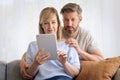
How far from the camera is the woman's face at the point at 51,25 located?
5.57ft

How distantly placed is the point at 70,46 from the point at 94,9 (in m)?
1.07

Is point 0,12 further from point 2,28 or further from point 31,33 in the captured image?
point 31,33

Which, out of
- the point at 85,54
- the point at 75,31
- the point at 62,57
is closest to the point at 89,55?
the point at 85,54

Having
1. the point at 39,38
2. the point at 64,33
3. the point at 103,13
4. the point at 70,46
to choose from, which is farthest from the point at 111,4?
the point at 39,38

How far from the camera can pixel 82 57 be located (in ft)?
6.23

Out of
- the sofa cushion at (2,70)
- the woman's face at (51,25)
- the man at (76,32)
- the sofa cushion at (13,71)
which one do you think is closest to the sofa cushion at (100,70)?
the man at (76,32)

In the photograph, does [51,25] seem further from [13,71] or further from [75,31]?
[13,71]

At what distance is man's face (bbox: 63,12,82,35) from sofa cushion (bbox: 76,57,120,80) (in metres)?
0.40

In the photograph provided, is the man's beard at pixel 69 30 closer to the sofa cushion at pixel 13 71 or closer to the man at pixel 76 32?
the man at pixel 76 32

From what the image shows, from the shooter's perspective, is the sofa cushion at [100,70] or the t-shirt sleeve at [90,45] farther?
the t-shirt sleeve at [90,45]

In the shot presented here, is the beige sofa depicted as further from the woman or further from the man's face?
the man's face

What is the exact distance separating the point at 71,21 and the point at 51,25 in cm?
35

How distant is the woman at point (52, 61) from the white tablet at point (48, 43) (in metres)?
0.03

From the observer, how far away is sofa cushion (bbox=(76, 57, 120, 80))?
1.62 m
